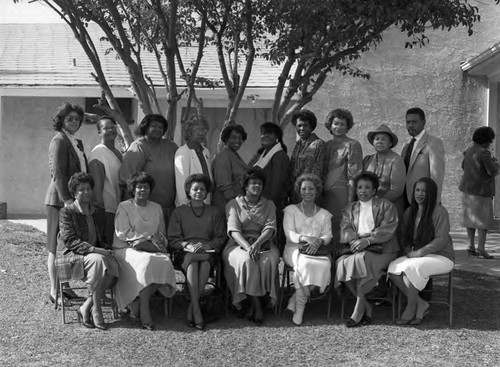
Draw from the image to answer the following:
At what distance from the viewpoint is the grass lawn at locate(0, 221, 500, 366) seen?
19.0ft

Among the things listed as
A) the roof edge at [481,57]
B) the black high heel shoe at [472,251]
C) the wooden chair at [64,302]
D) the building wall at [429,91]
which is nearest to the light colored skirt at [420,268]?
the wooden chair at [64,302]

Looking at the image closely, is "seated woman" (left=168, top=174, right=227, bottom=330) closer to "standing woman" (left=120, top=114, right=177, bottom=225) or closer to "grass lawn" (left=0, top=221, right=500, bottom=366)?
"standing woman" (left=120, top=114, right=177, bottom=225)

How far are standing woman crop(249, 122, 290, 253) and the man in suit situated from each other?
1.18 m

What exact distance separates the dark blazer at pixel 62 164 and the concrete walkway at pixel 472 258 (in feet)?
16.3

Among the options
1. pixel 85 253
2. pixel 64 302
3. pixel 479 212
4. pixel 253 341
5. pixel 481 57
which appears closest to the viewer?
pixel 253 341

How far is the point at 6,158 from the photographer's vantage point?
14.5m

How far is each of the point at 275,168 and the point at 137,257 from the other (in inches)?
64.5

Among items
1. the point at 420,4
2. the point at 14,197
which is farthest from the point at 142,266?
the point at 14,197

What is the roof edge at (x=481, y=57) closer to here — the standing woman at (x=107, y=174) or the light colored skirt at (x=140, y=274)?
the standing woman at (x=107, y=174)

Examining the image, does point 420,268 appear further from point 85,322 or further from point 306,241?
point 85,322

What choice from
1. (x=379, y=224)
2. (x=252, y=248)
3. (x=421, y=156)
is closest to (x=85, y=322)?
(x=252, y=248)

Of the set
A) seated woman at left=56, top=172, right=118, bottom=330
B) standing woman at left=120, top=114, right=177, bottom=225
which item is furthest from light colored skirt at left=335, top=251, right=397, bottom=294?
seated woman at left=56, top=172, right=118, bottom=330

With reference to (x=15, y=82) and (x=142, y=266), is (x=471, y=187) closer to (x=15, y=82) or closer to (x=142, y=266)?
(x=142, y=266)

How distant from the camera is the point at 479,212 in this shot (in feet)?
33.0
